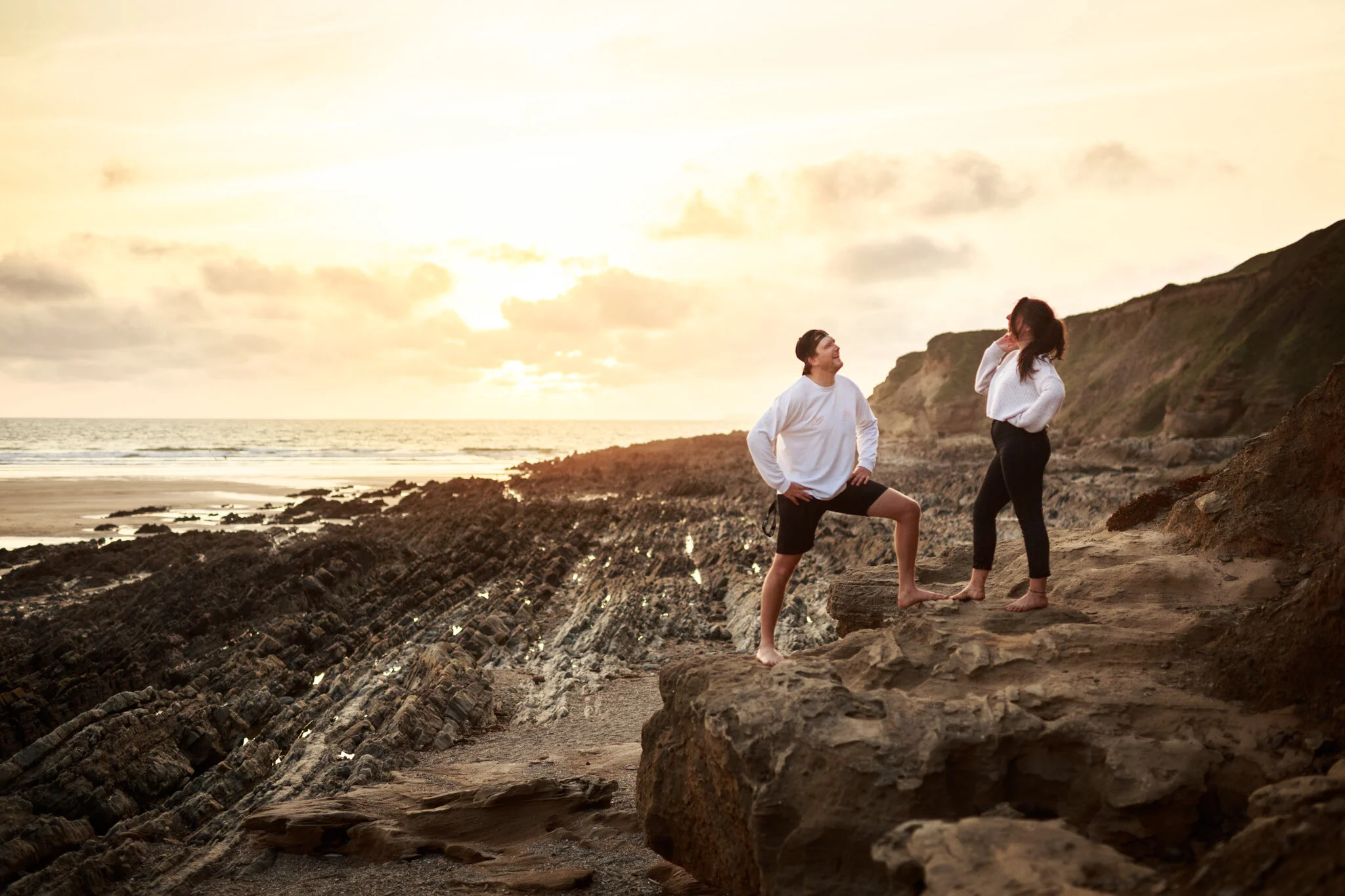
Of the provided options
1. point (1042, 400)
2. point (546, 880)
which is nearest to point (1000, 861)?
point (546, 880)

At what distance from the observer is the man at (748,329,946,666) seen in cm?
560

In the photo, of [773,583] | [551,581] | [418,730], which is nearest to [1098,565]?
[773,583]

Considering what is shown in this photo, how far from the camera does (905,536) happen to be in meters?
5.89

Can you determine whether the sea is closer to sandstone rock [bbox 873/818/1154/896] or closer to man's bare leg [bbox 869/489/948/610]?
man's bare leg [bbox 869/489/948/610]

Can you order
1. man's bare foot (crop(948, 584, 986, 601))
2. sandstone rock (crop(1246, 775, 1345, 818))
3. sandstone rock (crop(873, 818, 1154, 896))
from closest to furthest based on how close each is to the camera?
sandstone rock (crop(1246, 775, 1345, 818)) → sandstone rock (crop(873, 818, 1154, 896)) → man's bare foot (crop(948, 584, 986, 601))

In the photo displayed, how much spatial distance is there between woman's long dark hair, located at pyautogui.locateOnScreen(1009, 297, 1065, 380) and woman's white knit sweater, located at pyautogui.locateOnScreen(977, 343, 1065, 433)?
0.14 ft

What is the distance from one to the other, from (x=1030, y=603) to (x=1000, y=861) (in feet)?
9.08

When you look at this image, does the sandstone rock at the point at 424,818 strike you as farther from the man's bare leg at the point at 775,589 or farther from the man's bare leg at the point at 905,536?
the man's bare leg at the point at 905,536

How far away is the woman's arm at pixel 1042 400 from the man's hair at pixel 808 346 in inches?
54.1

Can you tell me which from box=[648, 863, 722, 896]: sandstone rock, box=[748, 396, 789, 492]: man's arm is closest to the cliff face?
box=[748, 396, 789, 492]: man's arm

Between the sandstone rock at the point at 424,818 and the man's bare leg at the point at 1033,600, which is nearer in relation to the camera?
the man's bare leg at the point at 1033,600

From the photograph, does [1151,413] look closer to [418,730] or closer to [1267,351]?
[1267,351]

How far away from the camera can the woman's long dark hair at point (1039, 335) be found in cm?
568

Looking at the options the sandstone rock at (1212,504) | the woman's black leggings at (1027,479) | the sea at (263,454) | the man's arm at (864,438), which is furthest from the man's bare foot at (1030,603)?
the sea at (263,454)
